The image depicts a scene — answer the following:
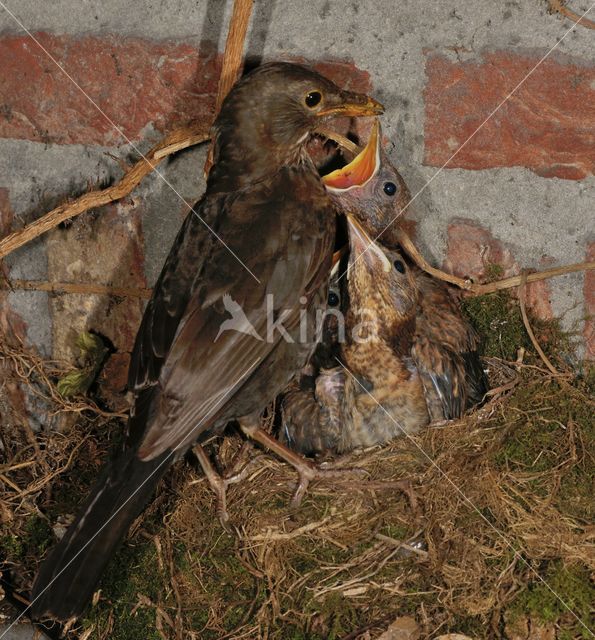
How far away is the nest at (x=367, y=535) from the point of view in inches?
91.2

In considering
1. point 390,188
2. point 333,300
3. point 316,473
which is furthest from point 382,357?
point 390,188

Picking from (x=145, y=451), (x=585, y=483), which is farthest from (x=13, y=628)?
(x=585, y=483)

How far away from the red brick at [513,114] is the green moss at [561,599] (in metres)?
1.22

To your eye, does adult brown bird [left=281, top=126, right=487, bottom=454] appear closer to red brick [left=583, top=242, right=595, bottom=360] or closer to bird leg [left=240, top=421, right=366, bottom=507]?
bird leg [left=240, top=421, right=366, bottom=507]

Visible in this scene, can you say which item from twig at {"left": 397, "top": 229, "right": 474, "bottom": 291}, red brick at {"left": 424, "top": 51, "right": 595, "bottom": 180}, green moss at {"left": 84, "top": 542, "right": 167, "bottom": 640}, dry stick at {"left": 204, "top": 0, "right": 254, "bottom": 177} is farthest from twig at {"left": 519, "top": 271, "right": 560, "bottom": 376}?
green moss at {"left": 84, "top": 542, "right": 167, "bottom": 640}

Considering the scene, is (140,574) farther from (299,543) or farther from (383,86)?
(383,86)

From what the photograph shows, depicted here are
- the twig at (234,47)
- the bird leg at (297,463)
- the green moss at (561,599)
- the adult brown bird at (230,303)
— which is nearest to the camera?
the green moss at (561,599)

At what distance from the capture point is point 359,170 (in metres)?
2.97

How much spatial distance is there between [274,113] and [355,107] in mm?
244

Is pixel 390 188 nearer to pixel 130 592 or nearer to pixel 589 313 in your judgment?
pixel 589 313

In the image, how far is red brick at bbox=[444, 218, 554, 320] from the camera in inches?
119

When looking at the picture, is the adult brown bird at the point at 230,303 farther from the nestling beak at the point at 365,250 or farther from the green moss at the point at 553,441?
the green moss at the point at 553,441

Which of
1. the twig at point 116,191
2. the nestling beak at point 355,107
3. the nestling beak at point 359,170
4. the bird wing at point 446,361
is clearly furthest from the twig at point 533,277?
the twig at point 116,191

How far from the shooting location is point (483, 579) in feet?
7.66
